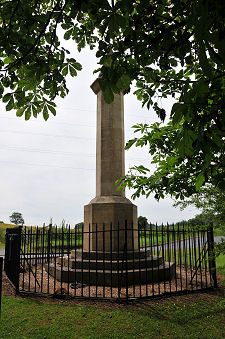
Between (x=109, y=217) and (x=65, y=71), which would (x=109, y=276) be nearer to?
(x=109, y=217)

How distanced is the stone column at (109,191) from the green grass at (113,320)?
2881mm

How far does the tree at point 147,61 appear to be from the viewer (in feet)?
4.52

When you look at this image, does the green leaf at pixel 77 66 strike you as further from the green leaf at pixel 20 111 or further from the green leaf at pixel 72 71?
the green leaf at pixel 20 111

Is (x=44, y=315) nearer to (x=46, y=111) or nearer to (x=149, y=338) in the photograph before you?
(x=149, y=338)

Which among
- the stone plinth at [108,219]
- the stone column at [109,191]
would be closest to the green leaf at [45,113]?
the stone column at [109,191]

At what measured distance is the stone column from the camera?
325 inches

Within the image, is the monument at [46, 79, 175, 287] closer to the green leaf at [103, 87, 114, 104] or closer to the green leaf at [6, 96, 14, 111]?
the green leaf at [6, 96, 14, 111]

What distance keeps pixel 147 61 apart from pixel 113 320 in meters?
4.45

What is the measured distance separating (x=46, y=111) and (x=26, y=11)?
971 mm

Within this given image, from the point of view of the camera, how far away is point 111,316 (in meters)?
4.86

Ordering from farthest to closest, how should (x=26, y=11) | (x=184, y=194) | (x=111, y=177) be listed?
(x=111, y=177) < (x=184, y=194) < (x=26, y=11)

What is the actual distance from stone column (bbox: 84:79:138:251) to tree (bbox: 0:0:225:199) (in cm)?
429

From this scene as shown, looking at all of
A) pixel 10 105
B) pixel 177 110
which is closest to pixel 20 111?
pixel 10 105

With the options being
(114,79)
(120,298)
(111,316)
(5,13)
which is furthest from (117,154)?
(114,79)
